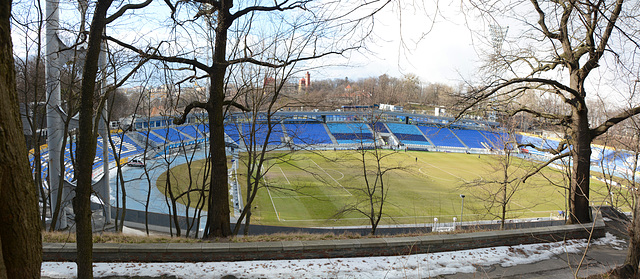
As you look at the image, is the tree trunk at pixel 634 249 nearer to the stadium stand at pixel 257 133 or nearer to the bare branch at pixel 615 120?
the bare branch at pixel 615 120

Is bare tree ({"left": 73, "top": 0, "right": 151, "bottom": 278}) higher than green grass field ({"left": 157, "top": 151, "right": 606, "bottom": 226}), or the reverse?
bare tree ({"left": 73, "top": 0, "right": 151, "bottom": 278})

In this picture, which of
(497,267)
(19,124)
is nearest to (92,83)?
(19,124)

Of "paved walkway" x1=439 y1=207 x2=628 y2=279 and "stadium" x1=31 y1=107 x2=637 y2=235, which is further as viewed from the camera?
"stadium" x1=31 y1=107 x2=637 y2=235

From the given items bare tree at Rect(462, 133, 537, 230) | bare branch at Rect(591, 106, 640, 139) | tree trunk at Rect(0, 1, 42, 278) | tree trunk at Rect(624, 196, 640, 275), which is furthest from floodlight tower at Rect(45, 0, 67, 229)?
bare branch at Rect(591, 106, 640, 139)

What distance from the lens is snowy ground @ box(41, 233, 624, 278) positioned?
5336mm

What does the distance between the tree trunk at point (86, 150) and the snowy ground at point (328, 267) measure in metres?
1.76

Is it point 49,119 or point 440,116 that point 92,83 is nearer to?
point 49,119

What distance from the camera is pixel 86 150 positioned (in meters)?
3.77

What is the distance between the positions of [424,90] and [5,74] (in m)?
85.4

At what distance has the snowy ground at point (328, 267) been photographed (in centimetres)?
534

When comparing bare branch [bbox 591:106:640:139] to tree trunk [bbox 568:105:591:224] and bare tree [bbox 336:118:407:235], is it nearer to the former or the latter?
tree trunk [bbox 568:105:591:224]

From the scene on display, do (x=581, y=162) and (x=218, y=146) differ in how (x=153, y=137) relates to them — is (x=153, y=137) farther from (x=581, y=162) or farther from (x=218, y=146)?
(x=581, y=162)

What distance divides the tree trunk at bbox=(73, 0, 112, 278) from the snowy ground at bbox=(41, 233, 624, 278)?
5.76ft

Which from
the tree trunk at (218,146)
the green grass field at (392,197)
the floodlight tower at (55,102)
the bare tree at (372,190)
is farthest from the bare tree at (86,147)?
the green grass field at (392,197)
